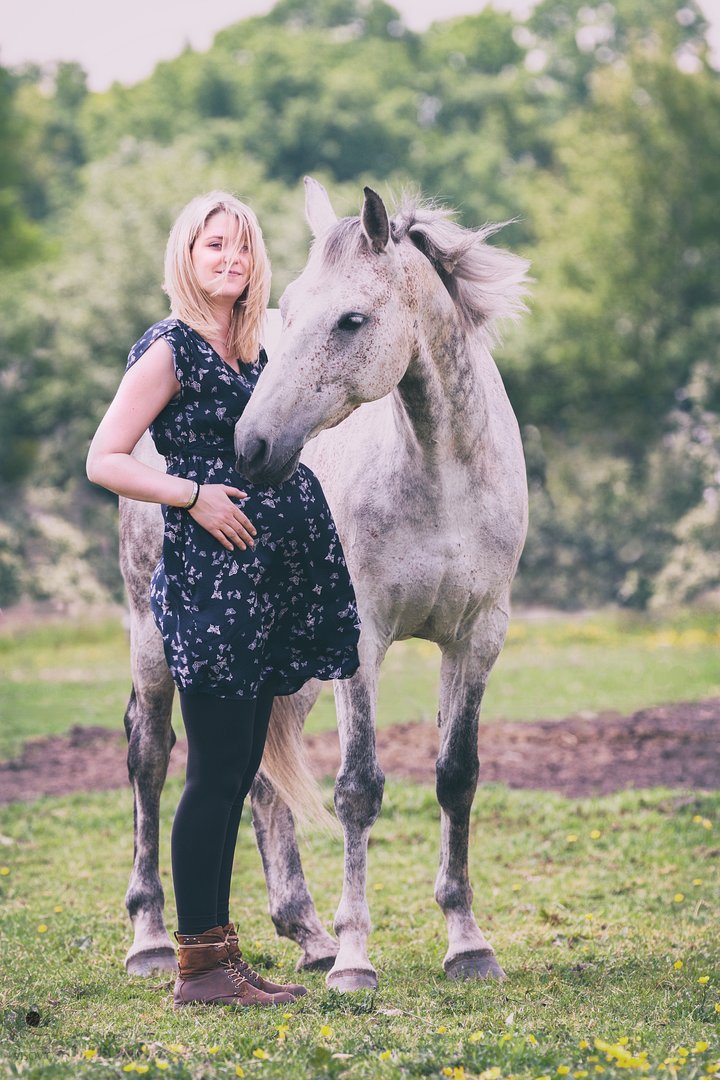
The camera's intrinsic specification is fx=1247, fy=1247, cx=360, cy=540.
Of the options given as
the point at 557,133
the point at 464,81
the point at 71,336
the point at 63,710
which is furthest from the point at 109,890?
the point at 464,81

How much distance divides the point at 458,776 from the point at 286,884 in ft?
2.52

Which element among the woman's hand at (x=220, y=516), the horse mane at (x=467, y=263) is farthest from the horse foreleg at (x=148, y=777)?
the horse mane at (x=467, y=263)

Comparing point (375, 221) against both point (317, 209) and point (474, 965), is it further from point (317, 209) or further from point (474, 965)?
point (474, 965)

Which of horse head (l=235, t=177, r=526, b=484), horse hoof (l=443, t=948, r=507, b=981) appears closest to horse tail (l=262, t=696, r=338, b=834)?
horse hoof (l=443, t=948, r=507, b=981)

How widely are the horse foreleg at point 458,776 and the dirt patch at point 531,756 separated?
11.7 feet

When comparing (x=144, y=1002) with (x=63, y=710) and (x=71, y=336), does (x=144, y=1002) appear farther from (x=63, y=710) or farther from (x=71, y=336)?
(x=71, y=336)

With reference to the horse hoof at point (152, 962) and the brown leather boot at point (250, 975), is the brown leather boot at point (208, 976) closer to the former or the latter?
the brown leather boot at point (250, 975)

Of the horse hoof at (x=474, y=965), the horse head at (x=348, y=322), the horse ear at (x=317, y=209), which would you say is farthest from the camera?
the horse hoof at (x=474, y=965)

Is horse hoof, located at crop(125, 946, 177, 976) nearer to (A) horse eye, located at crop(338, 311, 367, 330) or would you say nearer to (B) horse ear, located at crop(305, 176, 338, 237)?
(A) horse eye, located at crop(338, 311, 367, 330)

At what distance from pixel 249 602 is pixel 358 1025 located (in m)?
1.19

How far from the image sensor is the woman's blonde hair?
3.54 metres

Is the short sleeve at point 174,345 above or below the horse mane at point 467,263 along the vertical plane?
below

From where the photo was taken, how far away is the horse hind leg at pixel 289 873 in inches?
174

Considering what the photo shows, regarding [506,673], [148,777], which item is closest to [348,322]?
[148,777]
